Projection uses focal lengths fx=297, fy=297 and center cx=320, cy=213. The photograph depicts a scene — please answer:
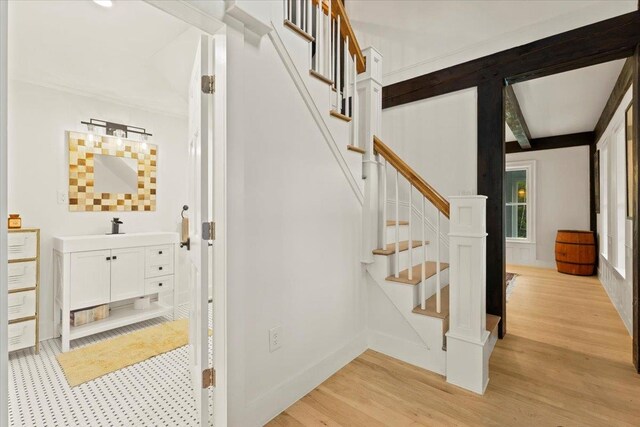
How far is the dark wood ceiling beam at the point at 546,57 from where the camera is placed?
207 centimetres

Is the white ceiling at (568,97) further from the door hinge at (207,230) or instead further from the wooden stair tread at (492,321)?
the door hinge at (207,230)

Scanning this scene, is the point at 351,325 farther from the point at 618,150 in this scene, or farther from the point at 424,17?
the point at 618,150

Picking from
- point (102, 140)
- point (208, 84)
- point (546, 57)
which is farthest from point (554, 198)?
point (102, 140)

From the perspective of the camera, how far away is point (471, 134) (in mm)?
2697

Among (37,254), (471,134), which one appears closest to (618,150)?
(471,134)

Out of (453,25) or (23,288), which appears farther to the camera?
(453,25)

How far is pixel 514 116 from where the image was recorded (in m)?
3.94

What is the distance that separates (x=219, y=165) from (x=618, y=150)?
4.60 m

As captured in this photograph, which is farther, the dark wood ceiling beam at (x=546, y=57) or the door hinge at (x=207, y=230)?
the dark wood ceiling beam at (x=546, y=57)

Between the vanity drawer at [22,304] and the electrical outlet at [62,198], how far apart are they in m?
0.87

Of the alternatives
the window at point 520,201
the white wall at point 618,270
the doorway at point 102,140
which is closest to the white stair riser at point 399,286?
the doorway at point 102,140

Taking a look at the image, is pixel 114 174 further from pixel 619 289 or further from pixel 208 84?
pixel 619 289

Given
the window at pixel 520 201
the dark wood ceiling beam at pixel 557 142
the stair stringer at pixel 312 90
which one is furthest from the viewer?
the window at pixel 520 201

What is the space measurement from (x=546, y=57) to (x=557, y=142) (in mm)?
4409
